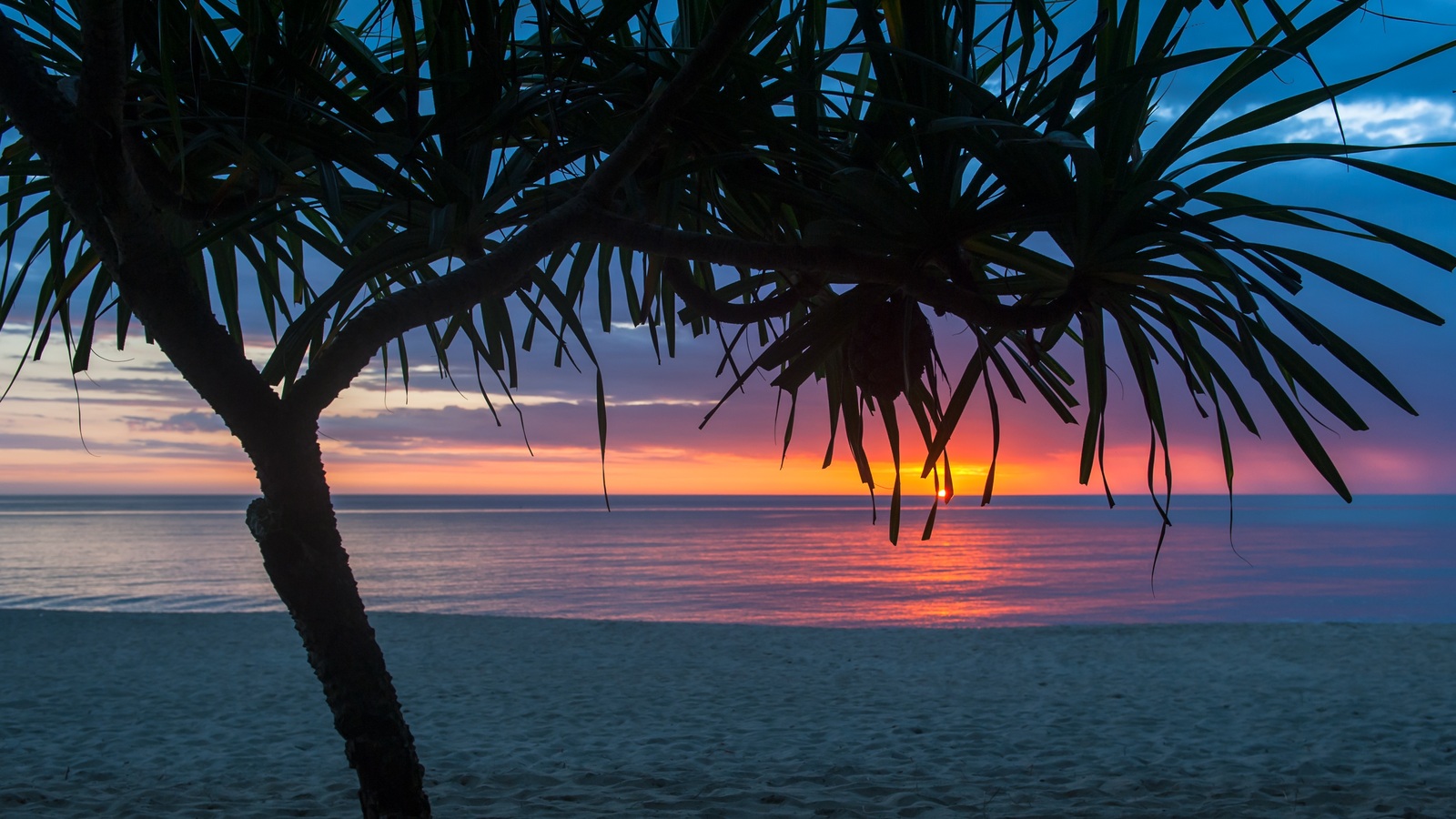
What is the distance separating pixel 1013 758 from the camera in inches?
137

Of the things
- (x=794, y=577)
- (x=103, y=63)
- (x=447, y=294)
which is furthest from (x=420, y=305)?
(x=794, y=577)

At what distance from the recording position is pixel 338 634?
1541 millimetres

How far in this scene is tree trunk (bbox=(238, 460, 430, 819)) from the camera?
1528mm

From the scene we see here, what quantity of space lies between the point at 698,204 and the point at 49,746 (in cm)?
389

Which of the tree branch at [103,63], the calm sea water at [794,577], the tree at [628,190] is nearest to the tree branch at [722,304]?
the tree at [628,190]

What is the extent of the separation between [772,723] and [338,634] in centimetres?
303

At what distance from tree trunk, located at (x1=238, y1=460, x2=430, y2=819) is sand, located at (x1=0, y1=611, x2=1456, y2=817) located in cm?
129

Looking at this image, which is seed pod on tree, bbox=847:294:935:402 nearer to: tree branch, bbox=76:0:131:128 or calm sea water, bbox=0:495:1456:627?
tree branch, bbox=76:0:131:128

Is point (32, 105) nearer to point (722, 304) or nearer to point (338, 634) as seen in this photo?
point (338, 634)

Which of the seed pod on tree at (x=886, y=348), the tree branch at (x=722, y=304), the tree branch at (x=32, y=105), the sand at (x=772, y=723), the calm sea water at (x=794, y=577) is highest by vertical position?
the tree branch at (x=32, y=105)

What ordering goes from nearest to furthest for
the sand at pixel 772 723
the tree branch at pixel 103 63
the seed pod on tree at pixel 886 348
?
the tree branch at pixel 103 63 → the seed pod on tree at pixel 886 348 → the sand at pixel 772 723

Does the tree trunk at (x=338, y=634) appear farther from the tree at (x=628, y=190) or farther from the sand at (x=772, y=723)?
the sand at (x=772, y=723)

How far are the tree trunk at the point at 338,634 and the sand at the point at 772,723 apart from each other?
1.29 metres

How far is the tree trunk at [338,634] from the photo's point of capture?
60.2 inches
